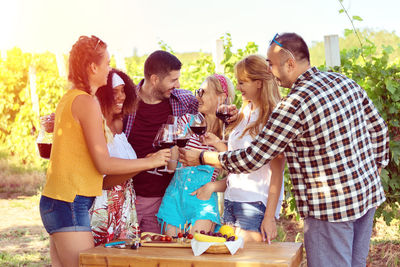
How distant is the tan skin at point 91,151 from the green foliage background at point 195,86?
155 millimetres

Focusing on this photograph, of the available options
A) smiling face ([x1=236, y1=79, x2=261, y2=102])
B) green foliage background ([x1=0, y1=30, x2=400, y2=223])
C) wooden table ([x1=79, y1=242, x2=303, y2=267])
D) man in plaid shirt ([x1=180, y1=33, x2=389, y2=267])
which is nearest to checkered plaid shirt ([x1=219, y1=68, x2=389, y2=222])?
man in plaid shirt ([x1=180, y1=33, x2=389, y2=267])

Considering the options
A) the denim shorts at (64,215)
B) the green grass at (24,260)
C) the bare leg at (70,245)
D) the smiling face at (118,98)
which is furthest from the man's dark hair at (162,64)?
the green grass at (24,260)

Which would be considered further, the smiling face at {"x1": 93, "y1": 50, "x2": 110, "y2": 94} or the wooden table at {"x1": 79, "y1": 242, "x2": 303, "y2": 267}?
the smiling face at {"x1": 93, "y1": 50, "x2": 110, "y2": 94}

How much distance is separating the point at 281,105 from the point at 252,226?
84 centimetres

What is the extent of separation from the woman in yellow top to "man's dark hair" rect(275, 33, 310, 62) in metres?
0.93

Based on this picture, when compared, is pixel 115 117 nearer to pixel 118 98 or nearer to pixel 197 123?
pixel 118 98

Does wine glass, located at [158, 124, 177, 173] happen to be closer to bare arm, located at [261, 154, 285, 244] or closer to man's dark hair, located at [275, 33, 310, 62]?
bare arm, located at [261, 154, 285, 244]

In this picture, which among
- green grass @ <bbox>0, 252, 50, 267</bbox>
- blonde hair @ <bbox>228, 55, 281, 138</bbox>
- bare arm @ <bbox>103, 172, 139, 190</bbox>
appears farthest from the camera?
green grass @ <bbox>0, 252, 50, 267</bbox>

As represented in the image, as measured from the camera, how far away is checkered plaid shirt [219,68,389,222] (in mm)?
2498

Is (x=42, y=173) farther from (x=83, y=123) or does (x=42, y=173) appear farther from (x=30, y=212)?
(x=83, y=123)

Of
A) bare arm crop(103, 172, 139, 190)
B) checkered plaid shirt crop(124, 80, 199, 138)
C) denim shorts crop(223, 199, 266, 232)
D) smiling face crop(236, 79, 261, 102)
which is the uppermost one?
smiling face crop(236, 79, 261, 102)

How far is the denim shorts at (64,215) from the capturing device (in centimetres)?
252

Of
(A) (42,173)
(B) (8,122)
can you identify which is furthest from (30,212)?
(B) (8,122)

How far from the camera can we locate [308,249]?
2650 mm
